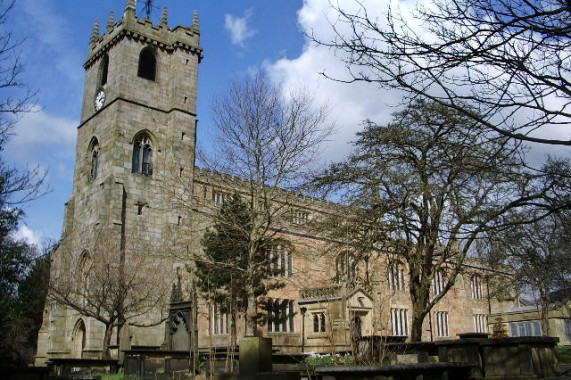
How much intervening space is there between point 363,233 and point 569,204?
8.81 meters

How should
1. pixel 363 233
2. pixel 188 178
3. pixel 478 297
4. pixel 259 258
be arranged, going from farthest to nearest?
pixel 478 297 → pixel 188 178 → pixel 259 258 → pixel 363 233

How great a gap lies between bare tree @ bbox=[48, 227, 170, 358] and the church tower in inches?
8.0

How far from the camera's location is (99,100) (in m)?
35.7

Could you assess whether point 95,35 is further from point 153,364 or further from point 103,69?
point 153,364

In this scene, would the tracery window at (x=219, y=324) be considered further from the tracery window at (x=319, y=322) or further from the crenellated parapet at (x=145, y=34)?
the crenellated parapet at (x=145, y=34)

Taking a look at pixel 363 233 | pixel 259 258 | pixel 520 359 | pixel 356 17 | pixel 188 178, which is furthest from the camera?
pixel 188 178

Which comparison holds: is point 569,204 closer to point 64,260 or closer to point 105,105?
point 64,260

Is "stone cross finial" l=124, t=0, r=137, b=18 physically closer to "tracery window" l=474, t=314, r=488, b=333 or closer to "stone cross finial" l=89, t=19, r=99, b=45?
"stone cross finial" l=89, t=19, r=99, b=45

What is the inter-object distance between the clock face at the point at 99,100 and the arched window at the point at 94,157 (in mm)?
2242

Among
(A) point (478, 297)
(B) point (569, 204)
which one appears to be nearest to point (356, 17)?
(B) point (569, 204)

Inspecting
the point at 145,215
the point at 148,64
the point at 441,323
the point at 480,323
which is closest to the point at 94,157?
the point at 145,215

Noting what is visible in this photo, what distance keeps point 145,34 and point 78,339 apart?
19435 mm

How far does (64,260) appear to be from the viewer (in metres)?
28.7

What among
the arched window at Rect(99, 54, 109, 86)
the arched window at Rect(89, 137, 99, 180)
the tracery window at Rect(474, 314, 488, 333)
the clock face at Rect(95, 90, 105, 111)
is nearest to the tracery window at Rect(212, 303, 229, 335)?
the arched window at Rect(89, 137, 99, 180)
